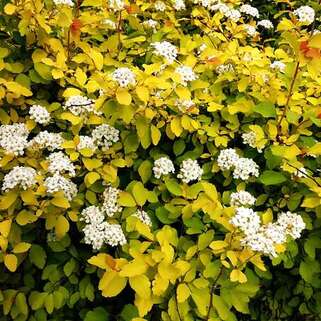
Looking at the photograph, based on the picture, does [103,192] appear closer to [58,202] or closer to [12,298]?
[58,202]

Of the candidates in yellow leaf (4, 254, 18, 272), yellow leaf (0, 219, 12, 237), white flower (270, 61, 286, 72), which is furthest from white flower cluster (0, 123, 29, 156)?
white flower (270, 61, 286, 72)

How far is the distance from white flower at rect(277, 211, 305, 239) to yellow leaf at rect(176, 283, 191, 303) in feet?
1.38

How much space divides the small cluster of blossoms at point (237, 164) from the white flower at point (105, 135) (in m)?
0.43

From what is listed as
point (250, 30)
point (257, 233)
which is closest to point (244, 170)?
point (257, 233)

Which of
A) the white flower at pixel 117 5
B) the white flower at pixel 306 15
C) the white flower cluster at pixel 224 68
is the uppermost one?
the white flower at pixel 117 5

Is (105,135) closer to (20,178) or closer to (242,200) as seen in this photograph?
(20,178)

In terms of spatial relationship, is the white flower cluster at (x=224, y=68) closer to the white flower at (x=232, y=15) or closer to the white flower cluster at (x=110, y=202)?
the white flower at (x=232, y=15)

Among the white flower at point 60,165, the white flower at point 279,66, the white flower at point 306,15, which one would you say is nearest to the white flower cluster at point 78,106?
the white flower at point 60,165

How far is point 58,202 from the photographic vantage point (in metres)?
1.80

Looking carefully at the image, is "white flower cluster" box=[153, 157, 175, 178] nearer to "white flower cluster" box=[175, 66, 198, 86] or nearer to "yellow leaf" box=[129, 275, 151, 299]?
"white flower cluster" box=[175, 66, 198, 86]

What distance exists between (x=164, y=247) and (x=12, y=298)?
2.16 feet

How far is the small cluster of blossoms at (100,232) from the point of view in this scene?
181 centimetres

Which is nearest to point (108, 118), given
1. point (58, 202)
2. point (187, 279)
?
point (58, 202)

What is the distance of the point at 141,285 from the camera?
5.28 ft
